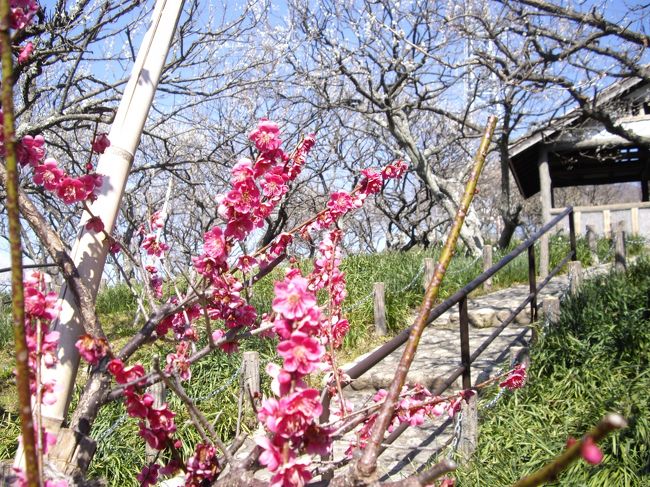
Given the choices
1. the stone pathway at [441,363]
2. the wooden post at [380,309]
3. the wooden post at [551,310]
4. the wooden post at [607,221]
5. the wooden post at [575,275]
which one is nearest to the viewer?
the stone pathway at [441,363]

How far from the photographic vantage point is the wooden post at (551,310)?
478 centimetres

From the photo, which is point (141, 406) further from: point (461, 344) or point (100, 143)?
point (461, 344)

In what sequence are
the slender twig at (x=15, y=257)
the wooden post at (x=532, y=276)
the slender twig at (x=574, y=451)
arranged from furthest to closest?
the wooden post at (x=532, y=276), the slender twig at (x=15, y=257), the slender twig at (x=574, y=451)

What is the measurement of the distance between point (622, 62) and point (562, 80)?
5.92ft

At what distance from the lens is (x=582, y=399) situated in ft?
12.3

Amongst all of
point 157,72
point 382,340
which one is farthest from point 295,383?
point 382,340

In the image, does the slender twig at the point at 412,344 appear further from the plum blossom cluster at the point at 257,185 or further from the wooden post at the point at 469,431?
the wooden post at the point at 469,431

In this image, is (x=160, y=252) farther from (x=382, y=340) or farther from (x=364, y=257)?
(x=364, y=257)

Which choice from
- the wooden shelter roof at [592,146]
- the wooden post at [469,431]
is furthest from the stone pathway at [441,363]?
the wooden shelter roof at [592,146]

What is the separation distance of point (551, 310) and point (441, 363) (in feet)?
5.02

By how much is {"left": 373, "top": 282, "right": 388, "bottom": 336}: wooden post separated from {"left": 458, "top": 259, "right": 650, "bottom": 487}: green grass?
2.72 meters

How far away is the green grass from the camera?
2.94 metres

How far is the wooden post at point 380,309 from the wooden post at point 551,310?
2782mm

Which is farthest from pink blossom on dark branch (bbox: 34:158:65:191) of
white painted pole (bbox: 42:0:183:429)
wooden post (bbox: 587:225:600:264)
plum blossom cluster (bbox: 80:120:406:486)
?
wooden post (bbox: 587:225:600:264)
